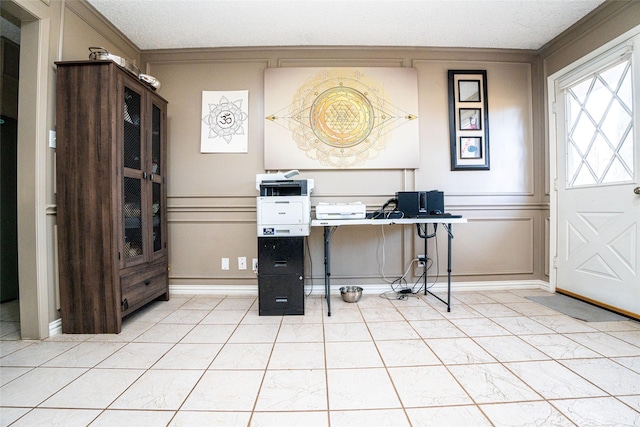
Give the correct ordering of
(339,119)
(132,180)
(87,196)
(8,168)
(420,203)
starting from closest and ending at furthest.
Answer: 1. (87,196)
2. (132,180)
3. (420,203)
4. (8,168)
5. (339,119)

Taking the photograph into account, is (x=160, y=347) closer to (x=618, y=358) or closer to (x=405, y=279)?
(x=405, y=279)

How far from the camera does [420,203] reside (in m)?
2.36

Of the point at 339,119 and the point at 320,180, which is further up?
the point at 339,119

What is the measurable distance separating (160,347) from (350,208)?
1.67m

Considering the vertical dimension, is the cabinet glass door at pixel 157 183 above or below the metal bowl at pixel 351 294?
above

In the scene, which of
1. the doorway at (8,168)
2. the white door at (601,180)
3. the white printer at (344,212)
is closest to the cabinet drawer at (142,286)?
the doorway at (8,168)

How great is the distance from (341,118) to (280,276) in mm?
1683

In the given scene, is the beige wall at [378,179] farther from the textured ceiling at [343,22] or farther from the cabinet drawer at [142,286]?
the cabinet drawer at [142,286]

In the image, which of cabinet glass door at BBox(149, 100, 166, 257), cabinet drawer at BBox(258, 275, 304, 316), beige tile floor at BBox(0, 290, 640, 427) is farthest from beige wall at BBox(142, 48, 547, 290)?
beige tile floor at BBox(0, 290, 640, 427)

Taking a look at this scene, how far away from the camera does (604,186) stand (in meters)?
2.25

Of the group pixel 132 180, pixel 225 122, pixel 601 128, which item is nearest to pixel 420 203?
pixel 601 128

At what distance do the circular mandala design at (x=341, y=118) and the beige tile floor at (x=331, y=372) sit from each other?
5.60ft

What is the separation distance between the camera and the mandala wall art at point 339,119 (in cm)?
271

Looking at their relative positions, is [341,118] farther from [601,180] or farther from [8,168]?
[8,168]
